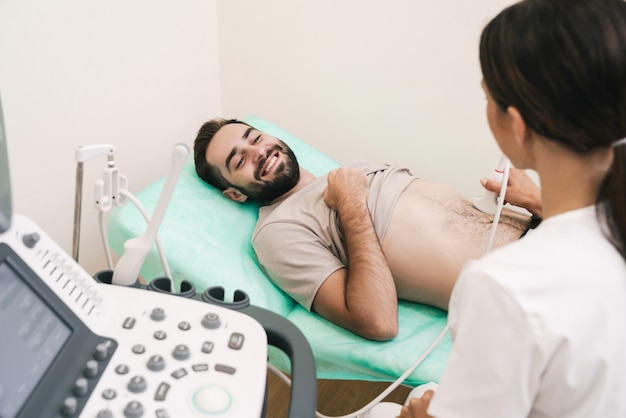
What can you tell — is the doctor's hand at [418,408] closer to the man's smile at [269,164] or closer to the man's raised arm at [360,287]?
the man's raised arm at [360,287]

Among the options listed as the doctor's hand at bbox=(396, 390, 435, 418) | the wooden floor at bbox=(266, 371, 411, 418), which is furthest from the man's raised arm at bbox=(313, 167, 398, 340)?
the wooden floor at bbox=(266, 371, 411, 418)

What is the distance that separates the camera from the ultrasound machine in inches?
27.5

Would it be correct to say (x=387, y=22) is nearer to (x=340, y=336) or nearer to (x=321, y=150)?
(x=321, y=150)

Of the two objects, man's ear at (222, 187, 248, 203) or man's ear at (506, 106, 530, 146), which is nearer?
man's ear at (506, 106, 530, 146)

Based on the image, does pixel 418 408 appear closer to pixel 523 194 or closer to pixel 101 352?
pixel 101 352

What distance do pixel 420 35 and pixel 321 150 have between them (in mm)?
600

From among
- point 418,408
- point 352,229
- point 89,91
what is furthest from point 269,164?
point 418,408

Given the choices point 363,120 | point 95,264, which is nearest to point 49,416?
point 95,264

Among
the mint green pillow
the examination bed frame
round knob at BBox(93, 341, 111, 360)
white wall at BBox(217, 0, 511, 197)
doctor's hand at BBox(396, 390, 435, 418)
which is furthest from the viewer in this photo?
white wall at BBox(217, 0, 511, 197)

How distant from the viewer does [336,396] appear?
192 cm

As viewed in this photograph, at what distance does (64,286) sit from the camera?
807 millimetres

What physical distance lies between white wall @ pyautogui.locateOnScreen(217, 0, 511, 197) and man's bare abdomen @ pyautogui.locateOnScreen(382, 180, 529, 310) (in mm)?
516

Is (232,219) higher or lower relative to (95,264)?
higher

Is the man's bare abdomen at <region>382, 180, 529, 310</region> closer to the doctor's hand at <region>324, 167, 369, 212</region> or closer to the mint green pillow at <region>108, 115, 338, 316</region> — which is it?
the doctor's hand at <region>324, 167, 369, 212</region>
